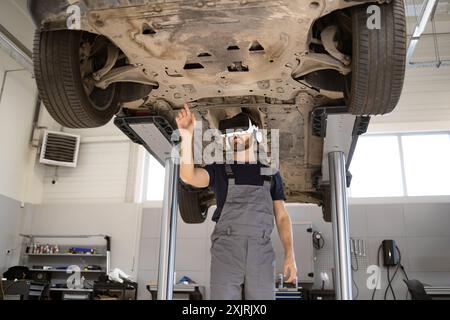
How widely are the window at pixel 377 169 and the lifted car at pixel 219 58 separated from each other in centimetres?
561

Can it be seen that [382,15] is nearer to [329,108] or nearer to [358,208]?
[329,108]

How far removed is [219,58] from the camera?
224 cm

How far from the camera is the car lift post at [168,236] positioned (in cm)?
294

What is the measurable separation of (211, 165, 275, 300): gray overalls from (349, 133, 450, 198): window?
6.29 m

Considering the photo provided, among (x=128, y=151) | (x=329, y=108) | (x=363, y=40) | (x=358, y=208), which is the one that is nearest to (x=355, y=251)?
(x=358, y=208)

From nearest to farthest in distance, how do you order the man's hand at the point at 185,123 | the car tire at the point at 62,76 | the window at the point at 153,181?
the car tire at the point at 62,76, the man's hand at the point at 185,123, the window at the point at 153,181

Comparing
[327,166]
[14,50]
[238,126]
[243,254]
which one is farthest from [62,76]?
[14,50]

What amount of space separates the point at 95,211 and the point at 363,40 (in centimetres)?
776

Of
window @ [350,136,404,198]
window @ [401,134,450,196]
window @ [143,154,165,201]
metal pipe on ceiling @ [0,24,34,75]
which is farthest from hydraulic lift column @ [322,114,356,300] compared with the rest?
window @ [143,154,165,201]

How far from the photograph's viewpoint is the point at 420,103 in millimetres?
8414

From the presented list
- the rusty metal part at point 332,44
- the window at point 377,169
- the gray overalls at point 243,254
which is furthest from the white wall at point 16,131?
the rusty metal part at point 332,44

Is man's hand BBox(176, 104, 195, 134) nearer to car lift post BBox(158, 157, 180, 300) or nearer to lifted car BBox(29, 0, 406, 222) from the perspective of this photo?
lifted car BBox(29, 0, 406, 222)

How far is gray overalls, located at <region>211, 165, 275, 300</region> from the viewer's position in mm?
2047

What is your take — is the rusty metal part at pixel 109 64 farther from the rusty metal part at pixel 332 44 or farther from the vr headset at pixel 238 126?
the rusty metal part at pixel 332 44
